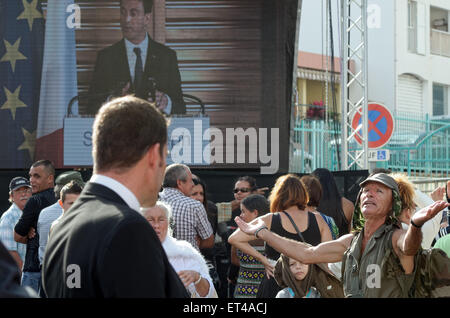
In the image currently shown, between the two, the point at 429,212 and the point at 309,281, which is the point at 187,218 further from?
the point at 429,212

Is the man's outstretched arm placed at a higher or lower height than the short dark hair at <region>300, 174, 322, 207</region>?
lower

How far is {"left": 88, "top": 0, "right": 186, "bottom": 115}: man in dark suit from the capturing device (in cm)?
867

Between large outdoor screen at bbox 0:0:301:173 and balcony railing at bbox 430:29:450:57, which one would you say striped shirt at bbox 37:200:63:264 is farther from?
balcony railing at bbox 430:29:450:57

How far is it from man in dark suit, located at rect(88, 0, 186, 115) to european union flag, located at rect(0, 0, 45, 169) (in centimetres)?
74

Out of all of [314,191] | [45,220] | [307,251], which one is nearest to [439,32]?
[314,191]

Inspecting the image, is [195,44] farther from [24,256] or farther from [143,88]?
[24,256]

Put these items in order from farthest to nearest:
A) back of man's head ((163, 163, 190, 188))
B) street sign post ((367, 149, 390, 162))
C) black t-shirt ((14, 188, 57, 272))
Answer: street sign post ((367, 149, 390, 162)), black t-shirt ((14, 188, 57, 272)), back of man's head ((163, 163, 190, 188))

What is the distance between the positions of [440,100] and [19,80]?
66.4 ft

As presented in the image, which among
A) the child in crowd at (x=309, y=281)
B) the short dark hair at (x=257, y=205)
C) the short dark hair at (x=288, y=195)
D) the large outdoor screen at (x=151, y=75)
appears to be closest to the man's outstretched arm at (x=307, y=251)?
the child in crowd at (x=309, y=281)

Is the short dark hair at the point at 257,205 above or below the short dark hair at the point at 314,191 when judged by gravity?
below

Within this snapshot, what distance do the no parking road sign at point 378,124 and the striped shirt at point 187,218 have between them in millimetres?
4731

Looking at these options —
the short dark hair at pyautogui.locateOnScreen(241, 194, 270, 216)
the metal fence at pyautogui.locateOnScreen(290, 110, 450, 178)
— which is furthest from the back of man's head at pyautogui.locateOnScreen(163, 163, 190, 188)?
the metal fence at pyautogui.locateOnScreen(290, 110, 450, 178)

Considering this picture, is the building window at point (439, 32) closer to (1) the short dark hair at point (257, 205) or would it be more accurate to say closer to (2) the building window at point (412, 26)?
(2) the building window at point (412, 26)

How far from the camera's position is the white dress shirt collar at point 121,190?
6.62 feet
